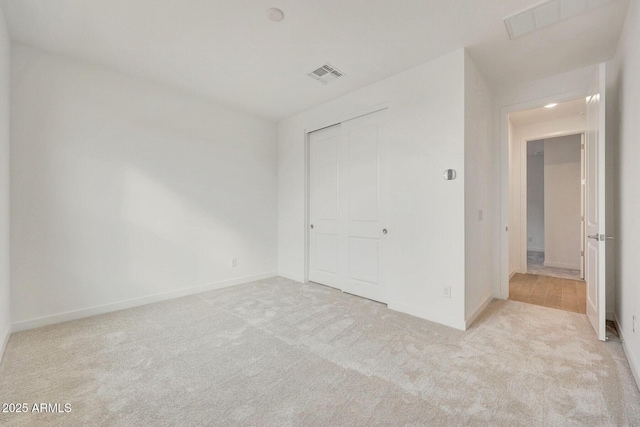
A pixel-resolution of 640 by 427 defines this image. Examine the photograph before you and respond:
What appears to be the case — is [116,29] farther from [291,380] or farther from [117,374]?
[291,380]

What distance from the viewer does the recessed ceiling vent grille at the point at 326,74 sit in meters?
2.96

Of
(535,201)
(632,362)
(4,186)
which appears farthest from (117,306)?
(535,201)

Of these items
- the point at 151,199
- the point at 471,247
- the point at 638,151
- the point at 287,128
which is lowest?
the point at 471,247

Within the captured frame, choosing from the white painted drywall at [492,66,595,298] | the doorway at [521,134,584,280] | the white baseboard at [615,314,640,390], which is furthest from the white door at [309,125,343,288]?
the doorway at [521,134,584,280]

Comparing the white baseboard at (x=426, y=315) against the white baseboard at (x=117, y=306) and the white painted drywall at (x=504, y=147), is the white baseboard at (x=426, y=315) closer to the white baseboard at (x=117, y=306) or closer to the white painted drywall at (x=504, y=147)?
the white painted drywall at (x=504, y=147)

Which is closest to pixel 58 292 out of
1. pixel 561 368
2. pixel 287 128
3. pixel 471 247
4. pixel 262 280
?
pixel 262 280

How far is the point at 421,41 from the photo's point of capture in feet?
8.13

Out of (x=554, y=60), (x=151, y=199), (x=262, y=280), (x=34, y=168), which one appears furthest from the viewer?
(x=262, y=280)

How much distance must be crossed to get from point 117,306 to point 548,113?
642 cm

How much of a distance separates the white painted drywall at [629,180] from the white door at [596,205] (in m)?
0.13

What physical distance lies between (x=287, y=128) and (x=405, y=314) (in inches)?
132

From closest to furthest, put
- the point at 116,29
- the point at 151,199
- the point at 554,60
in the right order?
the point at 116,29 → the point at 554,60 → the point at 151,199

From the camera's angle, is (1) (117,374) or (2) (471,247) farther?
(2) (471,247)

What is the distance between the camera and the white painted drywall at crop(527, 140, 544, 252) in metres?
7.21
